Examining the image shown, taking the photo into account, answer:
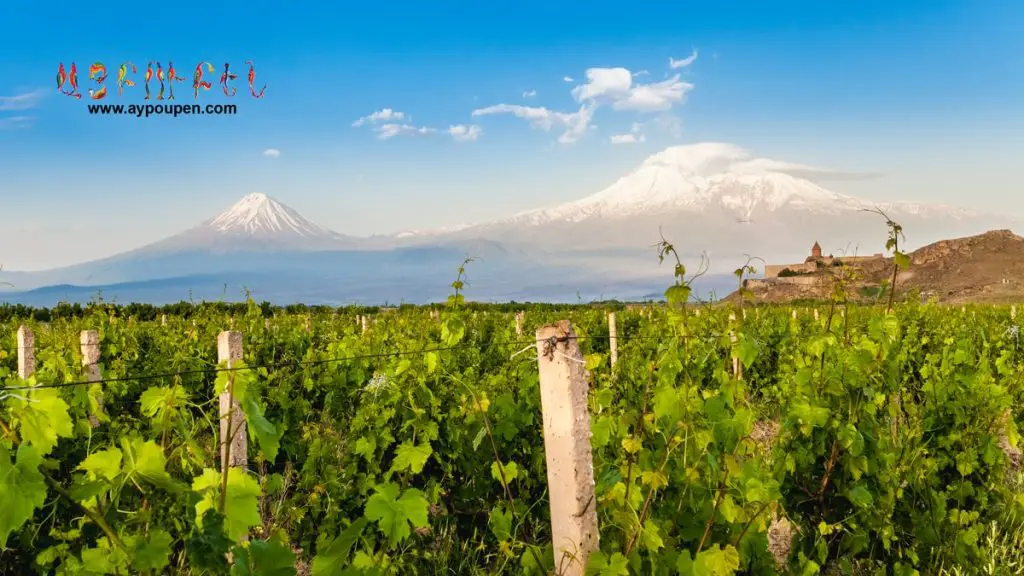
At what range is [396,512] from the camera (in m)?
2.01

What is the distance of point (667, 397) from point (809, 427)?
4.04 ft

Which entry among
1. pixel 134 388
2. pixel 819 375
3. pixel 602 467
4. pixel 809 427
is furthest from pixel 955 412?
pixel 134 388

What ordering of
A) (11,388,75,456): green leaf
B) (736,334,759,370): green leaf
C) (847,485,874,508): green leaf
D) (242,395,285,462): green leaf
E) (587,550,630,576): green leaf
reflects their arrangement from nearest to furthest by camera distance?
(11,388,75,456): green leaf → (242,395,285,462): green leaf → (587,550,630,576): green leaf → (736,334,759,370): green leaf → (847,485,874,508): green leaf

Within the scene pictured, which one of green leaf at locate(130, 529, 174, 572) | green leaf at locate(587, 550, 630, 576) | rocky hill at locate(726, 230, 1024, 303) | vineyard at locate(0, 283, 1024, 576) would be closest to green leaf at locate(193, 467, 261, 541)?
vineyard at locate(0, 283, 1024, 576)

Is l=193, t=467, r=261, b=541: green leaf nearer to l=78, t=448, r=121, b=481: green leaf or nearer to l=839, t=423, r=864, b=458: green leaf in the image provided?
l=78, t=448, r=121, b=481: green leaf

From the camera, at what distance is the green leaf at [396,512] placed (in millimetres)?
1984

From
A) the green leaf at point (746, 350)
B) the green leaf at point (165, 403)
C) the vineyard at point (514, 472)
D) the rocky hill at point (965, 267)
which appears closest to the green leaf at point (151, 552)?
the vineyard at point (514, 472)

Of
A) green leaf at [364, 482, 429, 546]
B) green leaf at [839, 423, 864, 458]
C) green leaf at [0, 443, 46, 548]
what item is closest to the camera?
green leaf at [0, 443, 46, 548]

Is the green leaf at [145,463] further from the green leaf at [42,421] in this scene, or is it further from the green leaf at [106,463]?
the green leaf at [42,421]

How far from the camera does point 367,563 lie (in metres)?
2.18

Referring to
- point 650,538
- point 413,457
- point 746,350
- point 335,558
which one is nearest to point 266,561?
point 335,558

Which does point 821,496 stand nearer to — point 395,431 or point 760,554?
point 760,554

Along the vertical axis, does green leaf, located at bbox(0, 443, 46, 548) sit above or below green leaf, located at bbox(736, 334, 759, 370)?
below

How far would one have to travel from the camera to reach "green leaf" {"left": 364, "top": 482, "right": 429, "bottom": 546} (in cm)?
198
